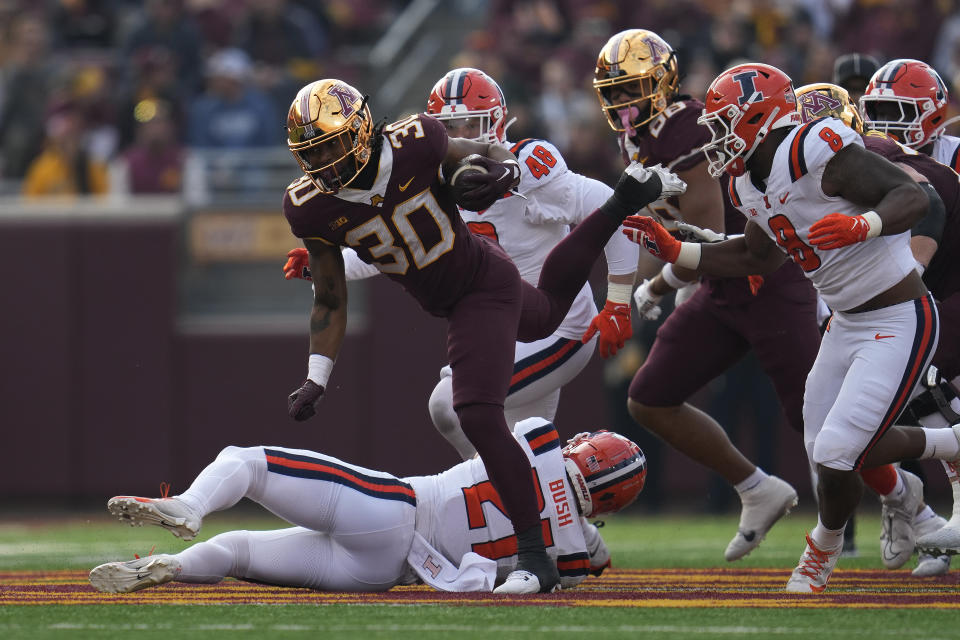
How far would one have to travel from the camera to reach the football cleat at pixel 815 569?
489 centimetres

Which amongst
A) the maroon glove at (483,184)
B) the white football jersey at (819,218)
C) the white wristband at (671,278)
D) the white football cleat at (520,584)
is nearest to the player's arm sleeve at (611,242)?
the white wristband at (671,278)

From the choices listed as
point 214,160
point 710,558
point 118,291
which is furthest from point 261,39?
point 710,558

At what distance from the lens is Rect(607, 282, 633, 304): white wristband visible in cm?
561

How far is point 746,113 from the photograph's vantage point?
4801mm

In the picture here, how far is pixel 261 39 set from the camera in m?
11.7

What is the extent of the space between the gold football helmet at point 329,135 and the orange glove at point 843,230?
1.46 metres

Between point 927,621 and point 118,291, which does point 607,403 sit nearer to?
point 118,291

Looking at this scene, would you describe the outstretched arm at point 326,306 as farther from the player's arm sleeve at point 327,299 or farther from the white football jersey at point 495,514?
the white football jersey at point 495,514

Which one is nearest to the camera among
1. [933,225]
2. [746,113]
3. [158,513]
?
[158,513]

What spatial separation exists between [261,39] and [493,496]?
7537mm

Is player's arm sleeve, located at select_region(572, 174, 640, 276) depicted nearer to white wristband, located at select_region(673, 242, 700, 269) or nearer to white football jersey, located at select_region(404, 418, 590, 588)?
white wristband, located at select_region(673, 242, 700, 269)

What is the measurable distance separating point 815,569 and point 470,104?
2.20 metres

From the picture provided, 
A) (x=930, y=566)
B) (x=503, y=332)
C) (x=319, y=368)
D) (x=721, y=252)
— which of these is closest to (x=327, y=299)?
(x=319, y=368)

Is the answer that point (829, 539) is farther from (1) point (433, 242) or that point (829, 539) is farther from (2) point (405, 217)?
(2) point (405, 217)
